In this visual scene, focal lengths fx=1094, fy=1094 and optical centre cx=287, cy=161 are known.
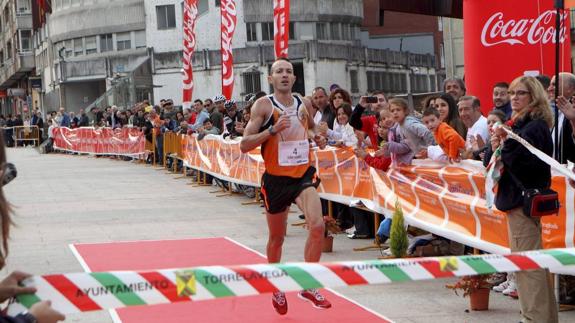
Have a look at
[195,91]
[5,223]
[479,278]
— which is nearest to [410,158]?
[479,278]

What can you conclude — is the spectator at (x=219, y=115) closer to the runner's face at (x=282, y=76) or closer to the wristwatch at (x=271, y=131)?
the runner's face at (x=282, y=76)

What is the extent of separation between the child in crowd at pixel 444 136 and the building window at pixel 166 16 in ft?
188

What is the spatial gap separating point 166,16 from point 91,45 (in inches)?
302

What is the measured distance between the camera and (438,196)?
10688mm

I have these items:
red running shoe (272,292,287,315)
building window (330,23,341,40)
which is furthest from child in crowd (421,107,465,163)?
building window (330,23,341,40)

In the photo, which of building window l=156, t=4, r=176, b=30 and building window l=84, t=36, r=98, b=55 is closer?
building window l=156, t=4, r=176, b=30

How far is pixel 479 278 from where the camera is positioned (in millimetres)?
8578

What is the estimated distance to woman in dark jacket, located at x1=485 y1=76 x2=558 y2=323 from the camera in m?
7.19

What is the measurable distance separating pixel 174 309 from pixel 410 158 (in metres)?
3.57

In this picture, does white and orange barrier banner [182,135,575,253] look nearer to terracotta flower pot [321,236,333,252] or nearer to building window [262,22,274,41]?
terracotta flower pot [321,236,333,252]

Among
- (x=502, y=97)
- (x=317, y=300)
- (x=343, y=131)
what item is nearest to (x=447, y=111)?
(x=502, y=97)

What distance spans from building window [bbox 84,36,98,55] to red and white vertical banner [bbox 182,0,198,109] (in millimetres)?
45029

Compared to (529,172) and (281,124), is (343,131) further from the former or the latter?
(529,172)

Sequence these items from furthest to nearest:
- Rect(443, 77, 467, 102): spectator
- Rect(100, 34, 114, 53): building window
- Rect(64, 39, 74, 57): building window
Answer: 1. Rect(64, 39, 74, 57): building window
2. Rect(100, 34, 114, 53): building window
3. Rect(443, 77, 467, 102): spectator
